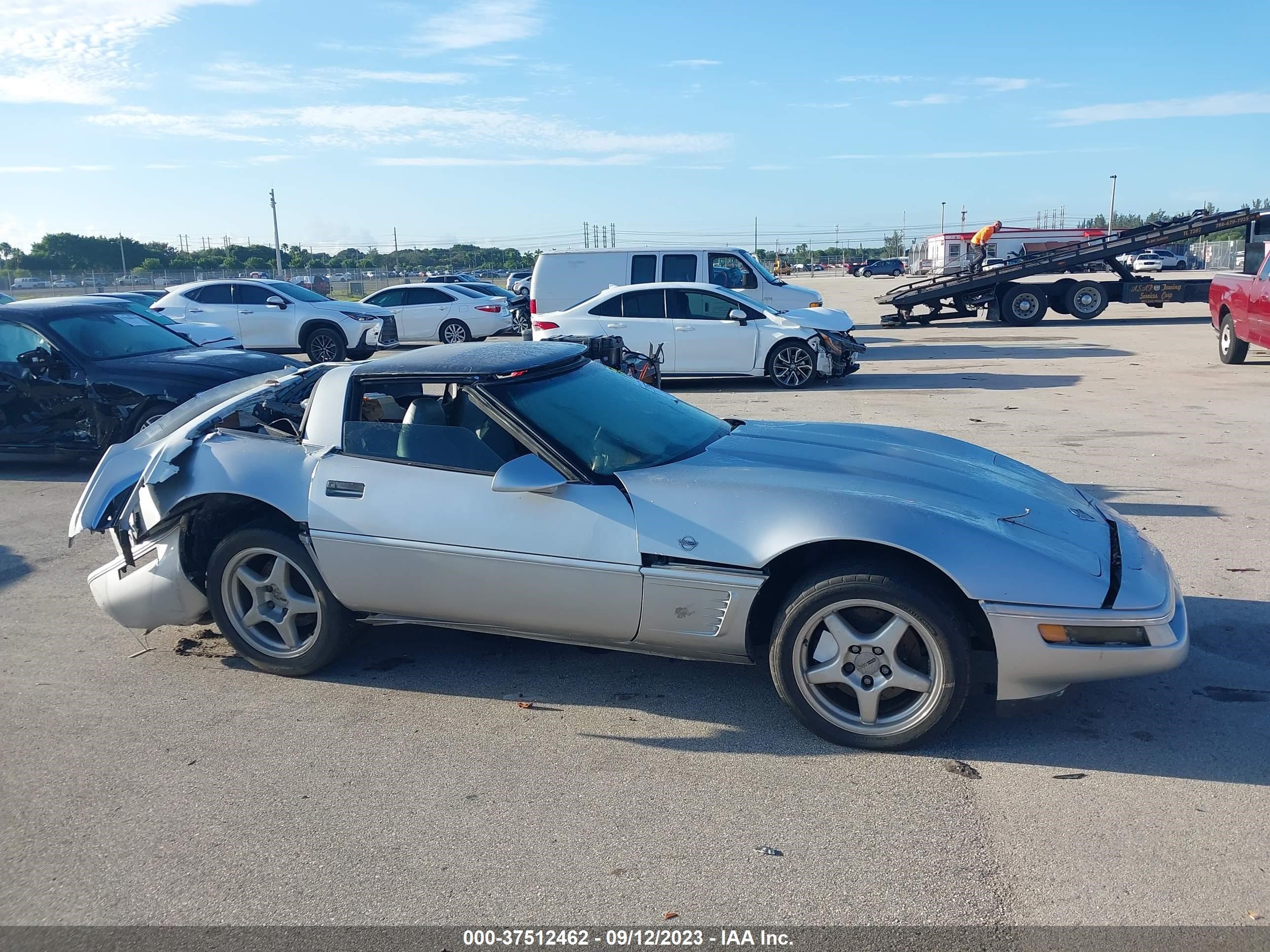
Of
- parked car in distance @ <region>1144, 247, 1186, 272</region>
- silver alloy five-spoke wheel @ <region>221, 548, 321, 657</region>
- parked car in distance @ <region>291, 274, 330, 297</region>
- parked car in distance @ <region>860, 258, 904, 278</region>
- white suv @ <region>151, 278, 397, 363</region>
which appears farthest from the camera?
parked car in distance @ <region>860, 258, 904, 278</region>

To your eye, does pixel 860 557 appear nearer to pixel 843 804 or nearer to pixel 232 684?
pixel 843 804

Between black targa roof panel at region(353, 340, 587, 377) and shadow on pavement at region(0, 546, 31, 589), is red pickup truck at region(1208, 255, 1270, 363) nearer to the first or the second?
black targa roof panel at region(353, 340, 587, 377)

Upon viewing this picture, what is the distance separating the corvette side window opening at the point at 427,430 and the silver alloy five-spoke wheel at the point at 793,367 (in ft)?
33.5

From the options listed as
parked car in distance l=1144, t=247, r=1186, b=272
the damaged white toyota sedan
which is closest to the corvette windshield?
the damaged white toyota sedan

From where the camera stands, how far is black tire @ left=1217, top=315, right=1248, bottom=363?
15125mm

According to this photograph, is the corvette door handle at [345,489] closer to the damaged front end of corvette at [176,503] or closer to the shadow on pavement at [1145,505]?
the damaged front end of corvette at [176,503]

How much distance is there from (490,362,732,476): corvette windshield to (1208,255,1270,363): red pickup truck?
39.0 ft

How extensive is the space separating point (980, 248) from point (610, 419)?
2515 centimetres

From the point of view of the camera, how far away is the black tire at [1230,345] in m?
15.1

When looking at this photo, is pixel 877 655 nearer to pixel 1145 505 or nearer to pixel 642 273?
pixel 1145 505

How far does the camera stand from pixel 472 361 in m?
4.70

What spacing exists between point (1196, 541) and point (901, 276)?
7441 centimetres

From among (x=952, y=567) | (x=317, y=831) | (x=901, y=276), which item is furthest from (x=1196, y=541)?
(x=901, y=276)

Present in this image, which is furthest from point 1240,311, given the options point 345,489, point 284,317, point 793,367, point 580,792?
point 284,317
